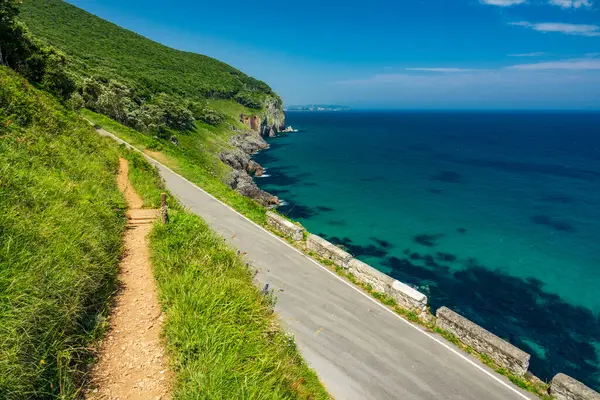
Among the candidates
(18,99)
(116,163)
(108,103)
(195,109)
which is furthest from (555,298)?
(195,109)

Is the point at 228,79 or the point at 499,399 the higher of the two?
the point at 228,79

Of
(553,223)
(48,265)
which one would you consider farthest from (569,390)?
(553,223)

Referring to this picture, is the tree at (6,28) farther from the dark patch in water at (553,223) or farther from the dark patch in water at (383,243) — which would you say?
the dark patch in water at (553,223)

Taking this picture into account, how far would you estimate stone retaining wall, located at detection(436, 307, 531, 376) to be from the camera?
8.96 meters

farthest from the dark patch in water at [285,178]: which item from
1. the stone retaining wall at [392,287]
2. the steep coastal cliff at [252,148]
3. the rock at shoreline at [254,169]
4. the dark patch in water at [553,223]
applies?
the stone retaining wall at [392,287]

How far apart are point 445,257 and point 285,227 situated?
68.6 feet

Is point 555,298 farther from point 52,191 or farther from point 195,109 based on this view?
point 195,109

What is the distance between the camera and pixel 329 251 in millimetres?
14359

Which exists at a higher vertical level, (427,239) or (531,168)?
(531,168)

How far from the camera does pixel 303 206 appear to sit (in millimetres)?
43250

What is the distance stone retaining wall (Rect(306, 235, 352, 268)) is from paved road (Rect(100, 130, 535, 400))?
791 mm

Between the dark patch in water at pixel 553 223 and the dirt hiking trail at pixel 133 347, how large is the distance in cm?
4647

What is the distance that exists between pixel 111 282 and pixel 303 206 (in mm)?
36160

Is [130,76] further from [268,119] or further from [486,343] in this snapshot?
[486,343]
